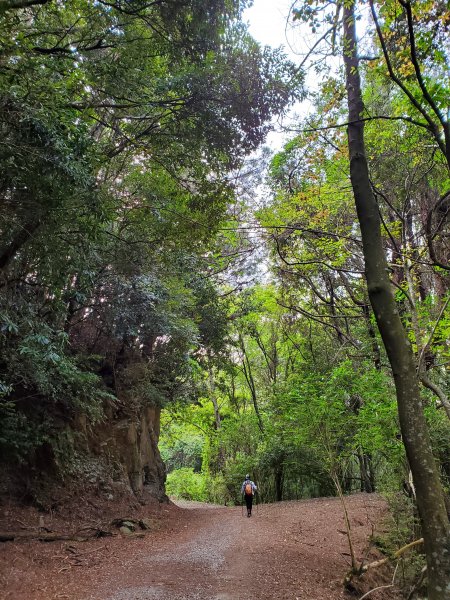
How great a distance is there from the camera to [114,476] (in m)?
11.8

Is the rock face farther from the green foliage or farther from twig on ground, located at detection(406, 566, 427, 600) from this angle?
the green foliage

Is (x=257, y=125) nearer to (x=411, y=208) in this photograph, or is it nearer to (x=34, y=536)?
(x=411, y=208)

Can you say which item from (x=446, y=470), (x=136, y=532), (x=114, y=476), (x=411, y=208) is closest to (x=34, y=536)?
(x=136, y=532)

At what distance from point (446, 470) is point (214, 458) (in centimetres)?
1652

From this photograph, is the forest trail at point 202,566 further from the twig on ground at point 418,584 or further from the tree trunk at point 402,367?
the tree trunk at point 402,367

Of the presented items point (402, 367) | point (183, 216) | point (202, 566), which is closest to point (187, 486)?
point (202, 566)

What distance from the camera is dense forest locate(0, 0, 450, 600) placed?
15.3 ft

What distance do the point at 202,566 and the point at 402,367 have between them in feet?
19.1

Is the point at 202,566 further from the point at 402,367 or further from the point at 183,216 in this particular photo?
the point at 183,216

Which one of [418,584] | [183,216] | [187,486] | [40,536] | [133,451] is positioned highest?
[183,216]

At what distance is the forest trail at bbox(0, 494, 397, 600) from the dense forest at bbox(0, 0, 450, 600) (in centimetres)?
172

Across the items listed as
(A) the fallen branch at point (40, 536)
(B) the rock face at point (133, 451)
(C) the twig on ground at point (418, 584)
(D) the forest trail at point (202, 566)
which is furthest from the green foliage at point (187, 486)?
(C) the twig on ground at point (418, 584)

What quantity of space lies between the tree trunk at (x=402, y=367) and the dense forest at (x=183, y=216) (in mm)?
19

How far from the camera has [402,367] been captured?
3871mm
